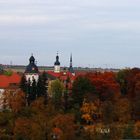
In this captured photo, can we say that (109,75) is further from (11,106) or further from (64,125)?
(64,125)

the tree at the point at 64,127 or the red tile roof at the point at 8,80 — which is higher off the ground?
the red tile roof at the point at 8,80

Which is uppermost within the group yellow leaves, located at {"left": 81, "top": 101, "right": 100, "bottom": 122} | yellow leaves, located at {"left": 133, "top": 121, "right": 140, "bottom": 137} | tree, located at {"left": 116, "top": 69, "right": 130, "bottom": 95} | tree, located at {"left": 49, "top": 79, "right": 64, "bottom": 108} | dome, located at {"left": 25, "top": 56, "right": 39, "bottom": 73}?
dome, located at {"left": 25, "top": 56, "right": 39, "bottom": 73}

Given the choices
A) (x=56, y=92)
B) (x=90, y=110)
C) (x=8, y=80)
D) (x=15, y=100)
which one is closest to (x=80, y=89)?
(x=56, y=92)

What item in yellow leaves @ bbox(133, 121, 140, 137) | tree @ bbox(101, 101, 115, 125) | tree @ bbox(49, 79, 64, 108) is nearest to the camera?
yellow leaves @ bbox(133, 121, 140, 137)

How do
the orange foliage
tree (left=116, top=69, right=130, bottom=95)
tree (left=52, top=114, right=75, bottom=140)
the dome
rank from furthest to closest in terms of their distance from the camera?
the dome
tree (left=116, top=69, right=130, bottom=95)
the orange foliage
tree (left=52, top=114, right=75, bottom=140)

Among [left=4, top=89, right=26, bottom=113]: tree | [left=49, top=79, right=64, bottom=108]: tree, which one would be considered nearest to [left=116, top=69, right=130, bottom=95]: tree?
A: [left=49, top=79, right=64, bottom=108]: tree

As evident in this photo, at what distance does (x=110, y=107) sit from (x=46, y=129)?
788cm

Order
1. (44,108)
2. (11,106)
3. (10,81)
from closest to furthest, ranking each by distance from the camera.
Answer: (44,108) → (11,106) → (10,81)

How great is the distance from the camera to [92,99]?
53875 mm

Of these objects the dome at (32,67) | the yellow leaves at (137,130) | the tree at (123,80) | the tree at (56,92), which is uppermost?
the dome at (32,67)

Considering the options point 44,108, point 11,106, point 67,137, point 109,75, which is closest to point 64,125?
point 67,137

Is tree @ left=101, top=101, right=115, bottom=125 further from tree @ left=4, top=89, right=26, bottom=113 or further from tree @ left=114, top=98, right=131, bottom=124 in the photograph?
tree @ left=4, top=89, right=26, bottom=113

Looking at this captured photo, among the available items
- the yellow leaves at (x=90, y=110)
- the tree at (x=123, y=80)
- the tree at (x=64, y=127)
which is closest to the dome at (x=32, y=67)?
the tree at (x=123, y=80)

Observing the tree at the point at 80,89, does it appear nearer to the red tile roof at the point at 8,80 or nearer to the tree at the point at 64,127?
the tree at the point at 64,127
